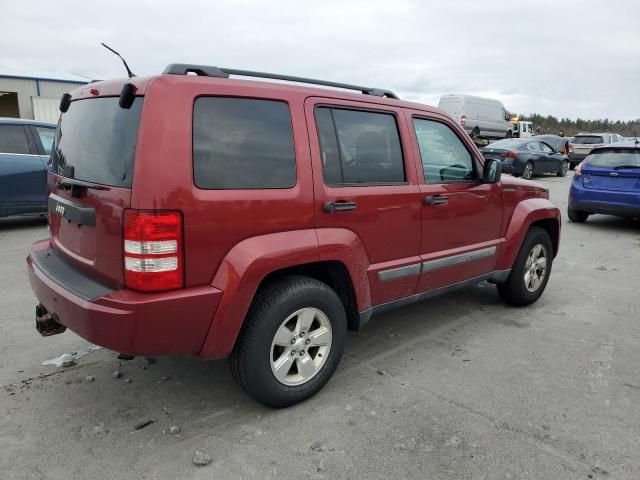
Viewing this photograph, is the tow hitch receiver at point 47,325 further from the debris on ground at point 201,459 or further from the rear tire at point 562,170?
the rear tire at point 562,170

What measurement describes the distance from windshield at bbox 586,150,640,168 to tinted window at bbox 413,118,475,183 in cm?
612

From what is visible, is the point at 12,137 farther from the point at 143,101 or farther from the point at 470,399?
the point at 470,399

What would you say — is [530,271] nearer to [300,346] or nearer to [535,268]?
[535,268]

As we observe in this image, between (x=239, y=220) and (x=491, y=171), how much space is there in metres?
2.37

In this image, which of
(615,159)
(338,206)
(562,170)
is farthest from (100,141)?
(562,170)

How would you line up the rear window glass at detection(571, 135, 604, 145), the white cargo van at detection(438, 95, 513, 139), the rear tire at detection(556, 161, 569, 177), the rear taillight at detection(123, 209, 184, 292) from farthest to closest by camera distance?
the white cargo van at detection(438, 95, 513, 139), the rear window glass at detection(571, 135, 604, 145), the rear tire at detection(556, 161, 569, 177), the rear taillight at detection(123, 209, 184, 292)

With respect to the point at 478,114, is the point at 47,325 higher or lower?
lower

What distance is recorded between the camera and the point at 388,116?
11.8 ft

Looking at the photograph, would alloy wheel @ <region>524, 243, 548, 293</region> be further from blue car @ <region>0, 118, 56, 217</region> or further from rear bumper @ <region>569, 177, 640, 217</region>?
blue car @ <region>0, 118, 56, 217</region>

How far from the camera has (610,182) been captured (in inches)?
354

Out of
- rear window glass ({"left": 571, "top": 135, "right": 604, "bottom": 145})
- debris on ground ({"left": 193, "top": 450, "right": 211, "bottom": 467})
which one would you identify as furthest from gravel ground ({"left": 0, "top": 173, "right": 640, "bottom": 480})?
rear window glass ({"left": 571, "top": 135, "right": 604, "bottom": 145})

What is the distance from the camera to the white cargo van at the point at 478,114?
29.5 m

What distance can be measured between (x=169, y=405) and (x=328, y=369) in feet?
3.21

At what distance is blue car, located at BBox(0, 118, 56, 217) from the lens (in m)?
7.57
